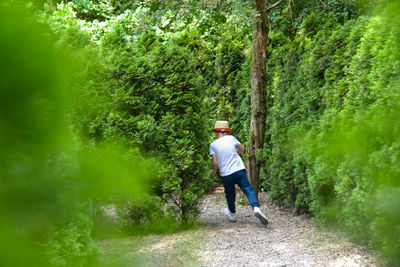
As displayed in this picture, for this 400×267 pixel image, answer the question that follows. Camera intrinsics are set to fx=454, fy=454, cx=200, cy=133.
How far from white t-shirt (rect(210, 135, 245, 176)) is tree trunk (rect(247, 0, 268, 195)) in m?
1.34

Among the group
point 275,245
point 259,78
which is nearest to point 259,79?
point 259,78

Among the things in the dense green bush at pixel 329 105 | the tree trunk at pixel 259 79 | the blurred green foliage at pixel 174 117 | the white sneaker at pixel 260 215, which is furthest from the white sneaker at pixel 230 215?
the tree trunk at pixel 259 79

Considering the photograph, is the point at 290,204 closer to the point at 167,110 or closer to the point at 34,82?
the point at 167,110

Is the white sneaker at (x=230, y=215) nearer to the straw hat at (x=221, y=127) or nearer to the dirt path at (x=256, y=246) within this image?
the dirt path at (x=256, y=246)

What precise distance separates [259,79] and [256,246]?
10.5ft

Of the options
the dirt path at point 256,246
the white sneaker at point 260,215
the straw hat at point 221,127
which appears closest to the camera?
the dirt path at point 256,246

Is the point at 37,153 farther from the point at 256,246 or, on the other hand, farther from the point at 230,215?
the point at 230,215

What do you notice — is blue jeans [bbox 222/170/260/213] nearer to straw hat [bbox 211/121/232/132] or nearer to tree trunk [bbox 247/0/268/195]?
straw hat [bbox 211/121/232/132]

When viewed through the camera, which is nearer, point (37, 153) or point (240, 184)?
point (37, 153)

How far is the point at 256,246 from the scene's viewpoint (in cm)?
560

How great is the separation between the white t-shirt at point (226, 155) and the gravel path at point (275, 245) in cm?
86

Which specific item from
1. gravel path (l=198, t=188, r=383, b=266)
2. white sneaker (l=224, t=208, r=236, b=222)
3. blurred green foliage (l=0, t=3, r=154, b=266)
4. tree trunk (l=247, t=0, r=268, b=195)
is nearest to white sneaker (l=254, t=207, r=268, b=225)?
gravel path (l=198, t=188, r=383, b=266)

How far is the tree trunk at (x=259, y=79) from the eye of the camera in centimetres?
769

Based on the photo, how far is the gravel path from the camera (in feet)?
15.7
